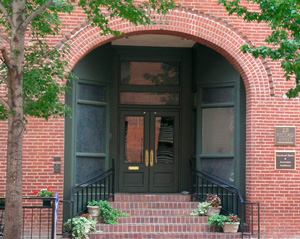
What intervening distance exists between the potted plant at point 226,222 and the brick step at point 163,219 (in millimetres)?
416

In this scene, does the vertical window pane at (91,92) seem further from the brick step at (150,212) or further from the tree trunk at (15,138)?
the tree trunk at (15,138)

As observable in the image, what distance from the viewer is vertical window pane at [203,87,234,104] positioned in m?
14.5

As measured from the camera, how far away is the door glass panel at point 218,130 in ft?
47.5

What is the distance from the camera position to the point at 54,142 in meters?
13.2

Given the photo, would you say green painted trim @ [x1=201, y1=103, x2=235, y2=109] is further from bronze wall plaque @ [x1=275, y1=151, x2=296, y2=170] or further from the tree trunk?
the tree trunk

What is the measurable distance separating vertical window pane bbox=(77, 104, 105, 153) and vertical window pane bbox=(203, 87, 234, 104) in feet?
8.55

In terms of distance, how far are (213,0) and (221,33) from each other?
2.54ft

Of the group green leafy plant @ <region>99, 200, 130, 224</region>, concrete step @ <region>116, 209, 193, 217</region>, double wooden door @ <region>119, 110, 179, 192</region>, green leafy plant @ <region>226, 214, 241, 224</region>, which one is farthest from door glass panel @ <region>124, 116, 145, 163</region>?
green leafy plant @ <region>226, 214, 241, 224</region>

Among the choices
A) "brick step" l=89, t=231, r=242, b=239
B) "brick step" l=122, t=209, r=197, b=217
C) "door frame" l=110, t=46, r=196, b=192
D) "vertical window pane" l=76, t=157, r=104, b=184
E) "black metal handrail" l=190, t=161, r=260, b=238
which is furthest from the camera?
"door frame" l=110, t=46, r=196, b=192

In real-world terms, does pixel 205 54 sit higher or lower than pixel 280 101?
higher

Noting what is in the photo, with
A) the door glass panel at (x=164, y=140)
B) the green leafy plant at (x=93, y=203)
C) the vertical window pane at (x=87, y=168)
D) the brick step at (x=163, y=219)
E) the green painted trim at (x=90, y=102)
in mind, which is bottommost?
the brick step at (x=163, y=219)

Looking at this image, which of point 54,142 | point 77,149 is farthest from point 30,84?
point 77,149

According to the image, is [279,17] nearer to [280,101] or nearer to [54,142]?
[280,101]

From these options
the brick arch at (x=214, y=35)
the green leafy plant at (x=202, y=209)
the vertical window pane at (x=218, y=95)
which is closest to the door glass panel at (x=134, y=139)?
the vertical window pane at (x=218, y=95)
